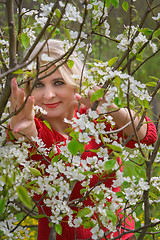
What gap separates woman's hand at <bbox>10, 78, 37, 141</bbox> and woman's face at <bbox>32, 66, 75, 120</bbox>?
0.26 metres

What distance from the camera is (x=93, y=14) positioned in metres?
0.98

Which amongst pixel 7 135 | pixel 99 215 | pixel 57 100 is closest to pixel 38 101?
pixel 57 100

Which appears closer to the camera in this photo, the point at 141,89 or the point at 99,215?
the point at 141,89

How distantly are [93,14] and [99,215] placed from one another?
567 millimetres

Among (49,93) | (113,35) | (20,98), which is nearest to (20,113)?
(20,98)

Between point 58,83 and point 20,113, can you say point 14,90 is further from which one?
point 58,83

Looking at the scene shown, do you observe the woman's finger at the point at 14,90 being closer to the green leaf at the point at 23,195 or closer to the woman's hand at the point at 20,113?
the woman's hand at the point at 20,113

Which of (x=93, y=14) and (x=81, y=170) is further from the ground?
(x=93, y=14)

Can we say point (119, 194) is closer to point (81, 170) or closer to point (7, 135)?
point (81, 170)

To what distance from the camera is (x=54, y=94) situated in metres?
1.18

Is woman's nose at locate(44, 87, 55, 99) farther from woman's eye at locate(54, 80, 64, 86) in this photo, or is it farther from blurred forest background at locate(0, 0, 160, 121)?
blurred forest background at locate(0, 0, 160, 121)

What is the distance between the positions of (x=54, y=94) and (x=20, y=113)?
33cm

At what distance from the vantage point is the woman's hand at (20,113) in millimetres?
797

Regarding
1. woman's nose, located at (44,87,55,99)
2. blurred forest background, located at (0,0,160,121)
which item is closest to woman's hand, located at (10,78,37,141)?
woman's nose, located at (44,87,55,99)
